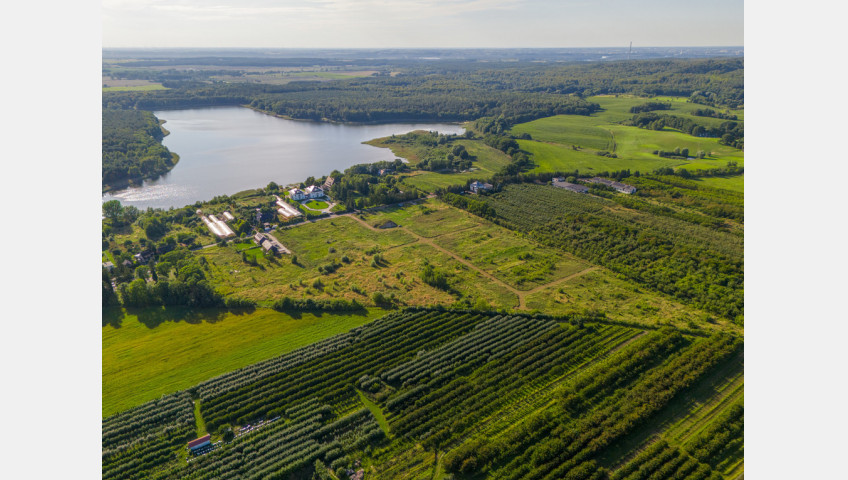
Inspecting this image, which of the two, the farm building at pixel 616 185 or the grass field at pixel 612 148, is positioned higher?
the grass field at pixel 612 148

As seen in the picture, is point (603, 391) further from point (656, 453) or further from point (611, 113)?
point (611, 113)

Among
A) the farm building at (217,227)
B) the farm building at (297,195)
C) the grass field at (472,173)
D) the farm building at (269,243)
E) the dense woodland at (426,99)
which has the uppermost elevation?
the dense woodland at (426,99)

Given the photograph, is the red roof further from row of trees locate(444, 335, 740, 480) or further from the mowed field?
the mowed field

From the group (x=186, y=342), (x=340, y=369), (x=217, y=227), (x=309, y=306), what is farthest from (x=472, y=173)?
(x=186, y=342)

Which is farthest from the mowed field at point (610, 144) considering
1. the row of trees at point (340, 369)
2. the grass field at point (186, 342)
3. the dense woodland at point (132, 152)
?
the dense woodland at point (132, 152)

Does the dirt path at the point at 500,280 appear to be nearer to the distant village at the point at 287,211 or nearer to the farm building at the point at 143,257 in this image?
the distant village at the point at 287,211

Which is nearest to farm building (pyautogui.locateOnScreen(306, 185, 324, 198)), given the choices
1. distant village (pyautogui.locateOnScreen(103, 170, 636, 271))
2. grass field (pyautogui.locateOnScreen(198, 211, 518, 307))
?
distant village (pyautogui.locateOnScreen(103, 170, 636, 271))
